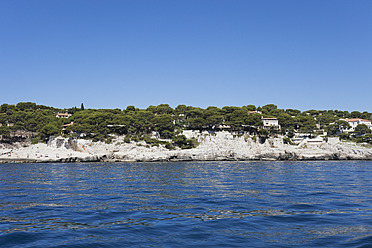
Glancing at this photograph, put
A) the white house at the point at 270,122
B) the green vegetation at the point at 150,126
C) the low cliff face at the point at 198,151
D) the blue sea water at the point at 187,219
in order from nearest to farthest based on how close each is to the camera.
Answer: the blue sea water at the point at 187,219 < the low cliff face at the point at 198,151 < the green vegetation at the point at 150,126 < the white house at the point at 270,122

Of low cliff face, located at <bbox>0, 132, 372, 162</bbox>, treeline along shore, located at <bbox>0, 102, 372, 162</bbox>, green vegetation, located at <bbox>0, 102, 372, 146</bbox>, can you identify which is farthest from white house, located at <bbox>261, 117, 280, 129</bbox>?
low cliff face, located at <bbox>0, 132, 372, 162</bbox>

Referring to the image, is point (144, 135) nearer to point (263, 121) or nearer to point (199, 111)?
point (199, 111)

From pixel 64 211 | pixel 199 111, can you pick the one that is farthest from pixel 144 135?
pixel 64 211

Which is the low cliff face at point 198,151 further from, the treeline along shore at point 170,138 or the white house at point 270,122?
the white house at point 270,122

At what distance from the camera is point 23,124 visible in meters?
87.8

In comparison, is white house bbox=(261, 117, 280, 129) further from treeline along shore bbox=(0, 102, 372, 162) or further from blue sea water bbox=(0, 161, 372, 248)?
blue sea water bbox=(0, 161, 372, 248)

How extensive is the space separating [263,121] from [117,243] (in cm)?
9628

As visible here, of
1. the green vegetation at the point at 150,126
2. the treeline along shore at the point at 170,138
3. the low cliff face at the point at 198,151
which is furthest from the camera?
the green vegetation at the point at 150,126

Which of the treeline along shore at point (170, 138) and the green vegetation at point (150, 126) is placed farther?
the green vegetation at point (150, 126)

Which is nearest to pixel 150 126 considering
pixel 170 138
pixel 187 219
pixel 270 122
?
pixel 170 138

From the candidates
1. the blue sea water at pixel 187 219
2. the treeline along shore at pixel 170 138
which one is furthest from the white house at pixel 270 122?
the blue sea water at pixel 187 219

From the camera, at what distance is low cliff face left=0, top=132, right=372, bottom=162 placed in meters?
73.3

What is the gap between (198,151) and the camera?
Answer: 256 feet

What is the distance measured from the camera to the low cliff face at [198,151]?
241ft
